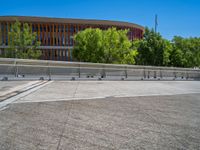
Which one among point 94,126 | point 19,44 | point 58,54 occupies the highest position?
point 58,54

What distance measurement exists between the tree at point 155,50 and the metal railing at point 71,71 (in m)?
9.03

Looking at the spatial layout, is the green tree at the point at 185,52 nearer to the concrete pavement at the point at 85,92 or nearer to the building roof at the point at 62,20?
the concrete pavement at the point at 85,92

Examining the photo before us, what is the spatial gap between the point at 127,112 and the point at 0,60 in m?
8.68

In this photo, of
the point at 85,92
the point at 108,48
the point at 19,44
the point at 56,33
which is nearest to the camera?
the point at 85,92

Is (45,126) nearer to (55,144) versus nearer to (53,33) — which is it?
(55,144)

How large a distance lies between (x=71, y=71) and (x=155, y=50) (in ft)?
58.0

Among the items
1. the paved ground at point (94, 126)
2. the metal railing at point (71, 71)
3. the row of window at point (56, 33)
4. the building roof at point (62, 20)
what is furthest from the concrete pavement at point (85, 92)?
the building roof at point (62, 20)

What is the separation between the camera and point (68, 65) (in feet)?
37.2

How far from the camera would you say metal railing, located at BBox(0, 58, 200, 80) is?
386 inches

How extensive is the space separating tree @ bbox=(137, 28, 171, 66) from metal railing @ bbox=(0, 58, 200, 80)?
29.6 feet

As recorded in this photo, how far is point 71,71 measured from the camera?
11.4 metres

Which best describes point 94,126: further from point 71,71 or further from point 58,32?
point 58,32

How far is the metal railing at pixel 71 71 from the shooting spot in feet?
32.2

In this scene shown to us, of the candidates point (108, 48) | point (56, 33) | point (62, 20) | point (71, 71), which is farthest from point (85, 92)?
point (56, 33)
